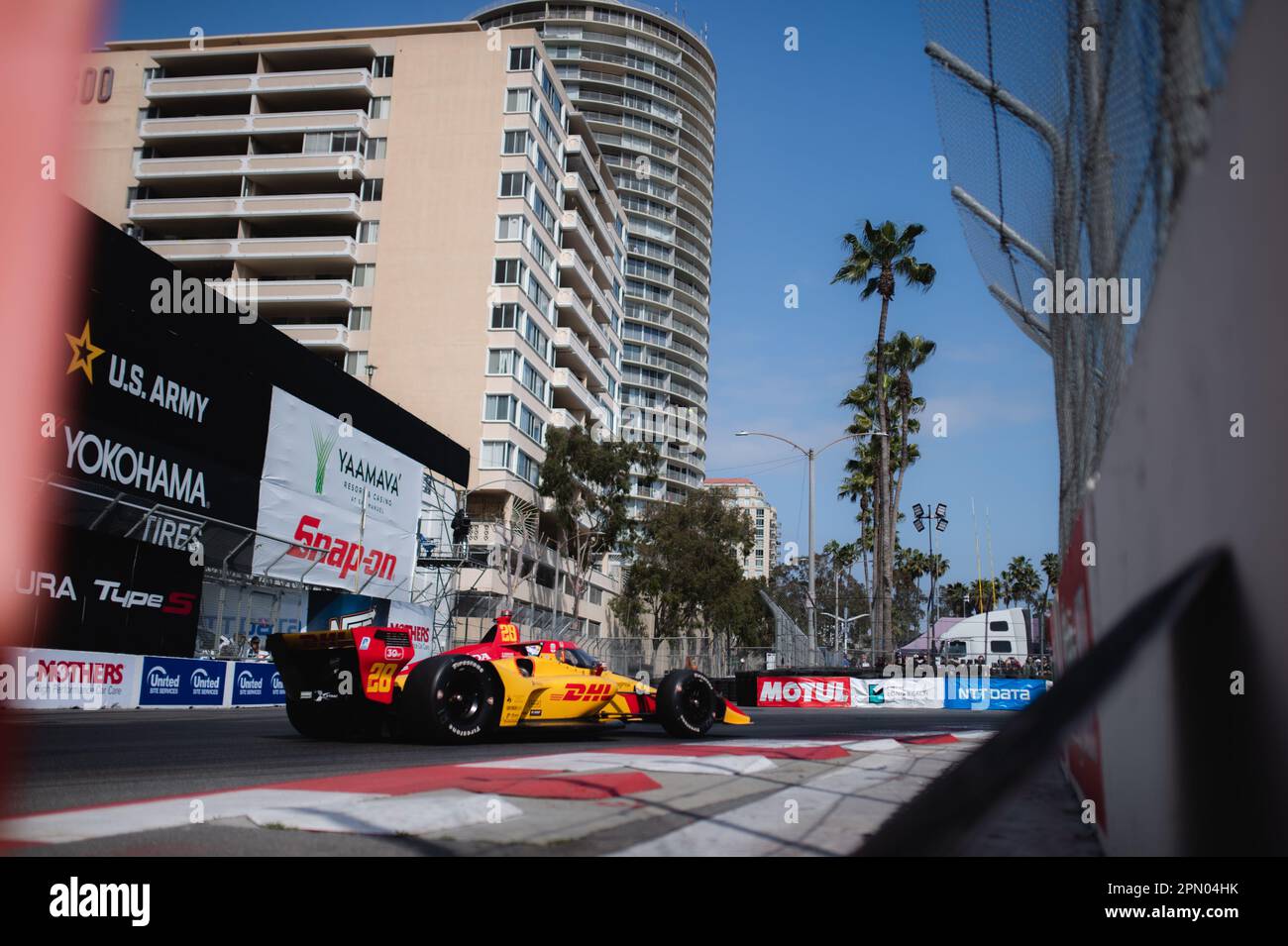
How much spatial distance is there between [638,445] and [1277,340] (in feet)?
149

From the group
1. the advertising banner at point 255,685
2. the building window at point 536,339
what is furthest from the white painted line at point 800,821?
the building window at point 536,339

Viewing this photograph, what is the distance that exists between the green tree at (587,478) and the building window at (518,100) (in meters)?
16.1

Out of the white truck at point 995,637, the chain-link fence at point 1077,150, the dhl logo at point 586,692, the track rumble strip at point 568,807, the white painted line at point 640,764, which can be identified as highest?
the chain-link fence at point 1077,150

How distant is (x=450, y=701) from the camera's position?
941 centimetres

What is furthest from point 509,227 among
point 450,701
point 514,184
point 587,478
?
point 450,701

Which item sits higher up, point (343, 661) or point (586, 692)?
point (343, 661)

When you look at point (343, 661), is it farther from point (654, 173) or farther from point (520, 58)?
point (654, 173)

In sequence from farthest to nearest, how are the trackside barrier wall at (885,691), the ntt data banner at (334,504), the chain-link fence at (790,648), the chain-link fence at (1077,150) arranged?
1. the chain-link fence at (790,648)
2. the trackside barrier wall at (885,691)
3. the ntt data banner at (334,504)
4. the chain-link fence at (1077,150)

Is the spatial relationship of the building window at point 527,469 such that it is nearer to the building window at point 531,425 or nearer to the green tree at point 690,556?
the building window at point 531,425

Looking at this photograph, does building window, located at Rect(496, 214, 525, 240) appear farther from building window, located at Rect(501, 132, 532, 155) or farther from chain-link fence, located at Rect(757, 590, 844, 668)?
chain-link fence, located at Rect(757, 590, 844, 668)

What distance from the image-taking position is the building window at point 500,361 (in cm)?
4588

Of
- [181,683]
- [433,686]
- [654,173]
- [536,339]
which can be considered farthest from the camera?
[654,173]

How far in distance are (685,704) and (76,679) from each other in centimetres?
1021
